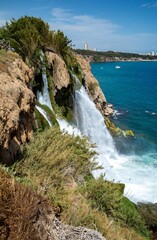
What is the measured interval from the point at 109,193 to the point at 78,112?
12788mm

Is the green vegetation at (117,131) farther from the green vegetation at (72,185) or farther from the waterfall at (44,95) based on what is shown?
the green vegetation at (72,185)

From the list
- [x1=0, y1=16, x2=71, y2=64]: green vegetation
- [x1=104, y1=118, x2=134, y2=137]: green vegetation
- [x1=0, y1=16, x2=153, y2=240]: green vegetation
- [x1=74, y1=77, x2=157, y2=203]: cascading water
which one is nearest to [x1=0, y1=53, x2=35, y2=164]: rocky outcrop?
[x1=0, y1=16, x2=153, y2=240]: green vegetation

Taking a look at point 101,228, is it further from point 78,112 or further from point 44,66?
point 78,112

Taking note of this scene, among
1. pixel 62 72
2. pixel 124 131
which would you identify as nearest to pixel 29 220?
pixel 62 72

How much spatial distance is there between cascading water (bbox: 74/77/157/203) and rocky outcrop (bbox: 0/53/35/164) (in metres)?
9.26

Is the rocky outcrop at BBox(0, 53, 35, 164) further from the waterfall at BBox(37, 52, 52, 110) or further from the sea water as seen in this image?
the waterfall at BBox(37, 52, 52, 110)

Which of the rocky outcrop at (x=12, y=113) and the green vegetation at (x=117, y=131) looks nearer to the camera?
the rocky outcrop at (x=12, y=113)

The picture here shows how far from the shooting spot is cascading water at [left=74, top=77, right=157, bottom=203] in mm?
18309

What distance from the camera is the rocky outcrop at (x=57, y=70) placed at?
771 inches

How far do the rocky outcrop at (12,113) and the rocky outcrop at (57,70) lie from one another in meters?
9.12

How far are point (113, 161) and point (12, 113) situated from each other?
1570cm

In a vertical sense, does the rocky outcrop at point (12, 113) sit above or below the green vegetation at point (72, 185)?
above

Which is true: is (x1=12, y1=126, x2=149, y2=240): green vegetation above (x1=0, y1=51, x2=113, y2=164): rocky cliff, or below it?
below

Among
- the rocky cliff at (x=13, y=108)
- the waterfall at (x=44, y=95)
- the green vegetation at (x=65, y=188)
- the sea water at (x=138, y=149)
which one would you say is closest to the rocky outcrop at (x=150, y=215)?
the sea water at (x=138, y=149)
